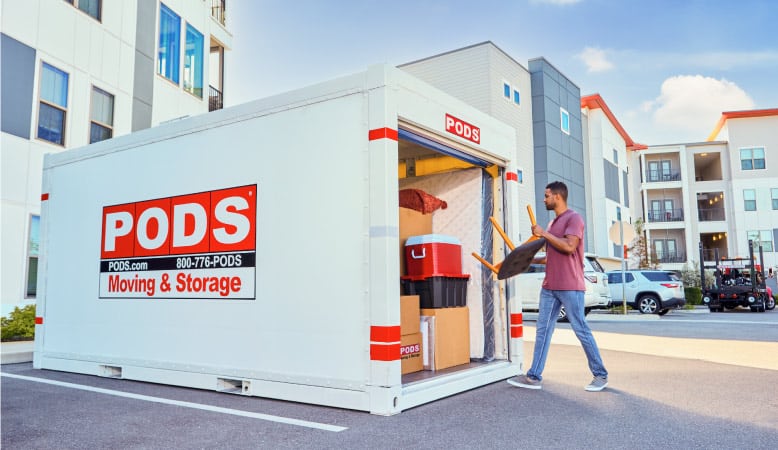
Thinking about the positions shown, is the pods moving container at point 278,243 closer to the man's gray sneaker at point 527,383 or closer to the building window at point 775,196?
the man's gray sneaker at point 527,383

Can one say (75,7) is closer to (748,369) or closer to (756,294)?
(748,369)

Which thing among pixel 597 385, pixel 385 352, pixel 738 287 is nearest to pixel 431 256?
pixel 385 352

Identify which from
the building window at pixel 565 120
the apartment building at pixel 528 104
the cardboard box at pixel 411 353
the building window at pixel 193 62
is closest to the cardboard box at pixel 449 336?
the cardboard box at pixel 411 353

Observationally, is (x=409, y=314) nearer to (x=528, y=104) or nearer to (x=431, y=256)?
(x=431, y=256)

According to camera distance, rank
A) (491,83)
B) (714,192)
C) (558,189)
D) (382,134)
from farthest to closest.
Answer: (714,192) < (491,83) < (558,189) < (382,134)

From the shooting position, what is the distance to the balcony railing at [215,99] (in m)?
18.5

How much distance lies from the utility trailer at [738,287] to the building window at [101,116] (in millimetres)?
19690

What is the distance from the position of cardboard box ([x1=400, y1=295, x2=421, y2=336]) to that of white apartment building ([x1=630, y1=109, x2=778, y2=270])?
34.7 meters

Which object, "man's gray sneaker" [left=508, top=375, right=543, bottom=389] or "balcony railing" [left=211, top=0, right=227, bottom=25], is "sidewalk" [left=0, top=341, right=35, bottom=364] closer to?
"man's gray sneaker" [left=508, top=375, right=543, bottom=389]

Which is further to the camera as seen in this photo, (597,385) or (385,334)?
(597,385)

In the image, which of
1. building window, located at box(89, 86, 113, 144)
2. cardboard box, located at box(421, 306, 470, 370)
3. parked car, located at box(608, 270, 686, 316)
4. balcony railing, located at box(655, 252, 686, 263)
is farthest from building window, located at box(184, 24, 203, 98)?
balcony railing, located at box(655, 252, 686, 263)

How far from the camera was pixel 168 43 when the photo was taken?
1580cm

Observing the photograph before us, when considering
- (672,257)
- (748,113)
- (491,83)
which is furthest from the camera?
(672,257)

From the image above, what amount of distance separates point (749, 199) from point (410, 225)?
40338 millimetres
